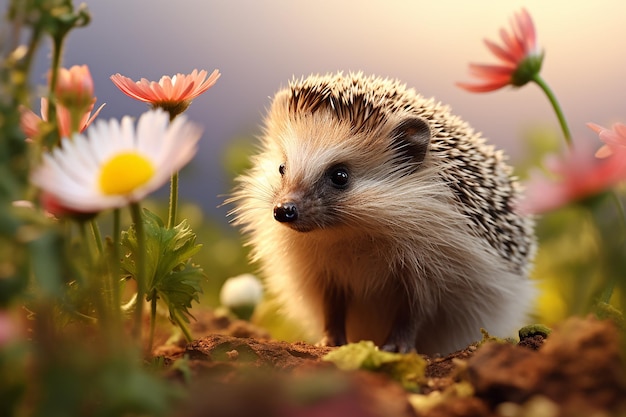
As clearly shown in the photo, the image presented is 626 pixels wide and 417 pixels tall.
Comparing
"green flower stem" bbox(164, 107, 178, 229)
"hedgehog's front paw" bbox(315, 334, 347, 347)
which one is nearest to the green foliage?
"green flower stem" bbox(164, 107, 178, 229)

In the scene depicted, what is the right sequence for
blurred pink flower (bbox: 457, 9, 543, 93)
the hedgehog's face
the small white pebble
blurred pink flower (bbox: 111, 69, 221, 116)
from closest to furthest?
1. blurred pink flower (bbox: 457, 9, 543, 93)
2. blurred pink flower (bbox: 111, 69, 221, 116)
3. the hedgehog's face
4. the small white pebble

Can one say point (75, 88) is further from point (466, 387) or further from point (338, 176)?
point (338, 176)

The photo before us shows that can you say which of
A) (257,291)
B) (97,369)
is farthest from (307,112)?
(97,369)

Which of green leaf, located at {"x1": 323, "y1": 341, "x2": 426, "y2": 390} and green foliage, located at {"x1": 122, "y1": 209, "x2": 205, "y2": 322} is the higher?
green foliage, located at {"x1": 122, "y1": 209, "x2": 205, "y2": 322}

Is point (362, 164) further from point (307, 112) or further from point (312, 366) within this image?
point (312, 366)

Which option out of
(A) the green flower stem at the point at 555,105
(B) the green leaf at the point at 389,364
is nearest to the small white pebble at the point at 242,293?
(B) the green leaf at the point at 389,364

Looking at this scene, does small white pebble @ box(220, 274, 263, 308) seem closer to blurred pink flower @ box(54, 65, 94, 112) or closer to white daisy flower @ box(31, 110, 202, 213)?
blurred pink flower @ box(54, 65, 94, 112)

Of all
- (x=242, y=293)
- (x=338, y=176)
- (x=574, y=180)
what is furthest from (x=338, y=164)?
(x=574, y=180)
